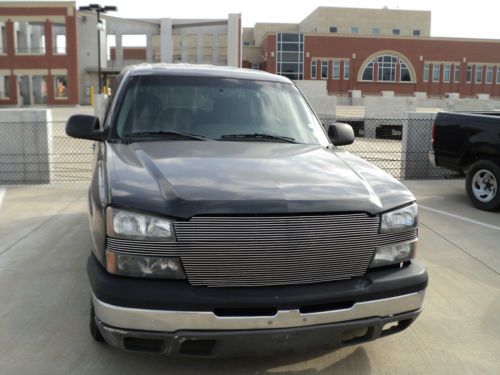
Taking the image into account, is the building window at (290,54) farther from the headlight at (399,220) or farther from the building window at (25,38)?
the headlight at (399,220)

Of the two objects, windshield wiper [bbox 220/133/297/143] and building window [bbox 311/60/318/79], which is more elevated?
building window [bbox 311/60/318/79]

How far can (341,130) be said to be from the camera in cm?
498

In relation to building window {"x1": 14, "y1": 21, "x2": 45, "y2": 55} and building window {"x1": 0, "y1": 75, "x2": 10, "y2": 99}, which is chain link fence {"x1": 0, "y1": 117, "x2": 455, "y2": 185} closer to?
building window {"x1": 14, "y1": 21, "x2": 45, "y2": 55}

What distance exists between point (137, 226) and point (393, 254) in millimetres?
1524

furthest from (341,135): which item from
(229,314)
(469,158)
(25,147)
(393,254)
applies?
(25,147)

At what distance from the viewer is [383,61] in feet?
216

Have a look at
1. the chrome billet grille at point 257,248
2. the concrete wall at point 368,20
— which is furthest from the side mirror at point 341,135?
the concrete wall at point 368,20

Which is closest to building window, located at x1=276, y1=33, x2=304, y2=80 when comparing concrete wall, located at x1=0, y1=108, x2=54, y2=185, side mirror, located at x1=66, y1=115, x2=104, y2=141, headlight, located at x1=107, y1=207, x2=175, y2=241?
concrete wall, located at x1=0, y1=108, x2=54, y2=185

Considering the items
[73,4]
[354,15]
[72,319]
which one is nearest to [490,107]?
[72,319]

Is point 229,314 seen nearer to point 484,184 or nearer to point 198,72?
point 198,72

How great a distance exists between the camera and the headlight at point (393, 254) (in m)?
3.14

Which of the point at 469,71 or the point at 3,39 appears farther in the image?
the point at 469,71

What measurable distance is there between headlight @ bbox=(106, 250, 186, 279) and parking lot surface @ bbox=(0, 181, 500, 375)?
0.83 m

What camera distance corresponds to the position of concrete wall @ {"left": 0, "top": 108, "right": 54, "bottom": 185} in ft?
33.1
